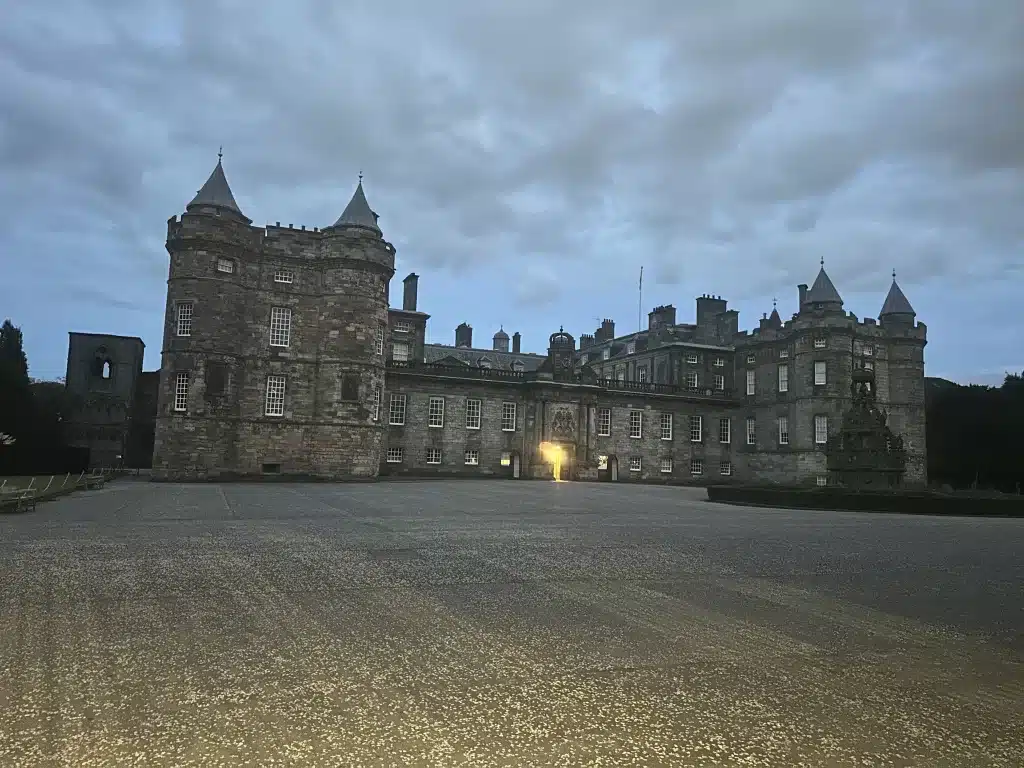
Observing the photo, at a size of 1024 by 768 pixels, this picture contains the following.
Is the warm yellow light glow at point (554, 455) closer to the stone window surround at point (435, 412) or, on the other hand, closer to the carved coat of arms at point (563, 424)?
the carved coat of arms at point (563, 424)

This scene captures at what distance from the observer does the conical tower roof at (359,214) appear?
40000 mm

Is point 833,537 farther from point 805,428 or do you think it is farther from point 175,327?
point 805,428

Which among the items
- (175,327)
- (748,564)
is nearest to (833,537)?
(748,564)

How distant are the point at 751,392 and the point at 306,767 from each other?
54755 millimetres

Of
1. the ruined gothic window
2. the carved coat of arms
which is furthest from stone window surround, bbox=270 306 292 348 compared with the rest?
the carved coat of arms

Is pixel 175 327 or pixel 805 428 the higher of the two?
pixel 175 327

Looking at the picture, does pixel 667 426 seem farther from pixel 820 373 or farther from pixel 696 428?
pixel 820 373

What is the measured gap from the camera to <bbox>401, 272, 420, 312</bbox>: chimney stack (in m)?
58.3

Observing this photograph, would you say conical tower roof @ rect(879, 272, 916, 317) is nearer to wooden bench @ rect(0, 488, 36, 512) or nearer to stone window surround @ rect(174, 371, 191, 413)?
stone window surround @ rect(174, 371, 191, 413)

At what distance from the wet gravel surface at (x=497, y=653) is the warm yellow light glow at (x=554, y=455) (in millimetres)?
33972

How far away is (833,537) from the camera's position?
1592 centimetres

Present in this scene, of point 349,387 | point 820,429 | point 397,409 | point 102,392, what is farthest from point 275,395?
point 820,429

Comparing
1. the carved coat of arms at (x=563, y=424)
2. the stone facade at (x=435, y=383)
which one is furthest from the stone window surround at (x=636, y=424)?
the carved coat of arms at (x=563, y=424)

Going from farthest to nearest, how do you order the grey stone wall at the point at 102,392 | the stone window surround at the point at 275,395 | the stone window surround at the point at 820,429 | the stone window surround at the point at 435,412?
the grey stone wall at the point at 102,392, the stone window surround at the point at 820,429, the stone window surround at the point at 435,412, the stone window surround at the point at 275,395
